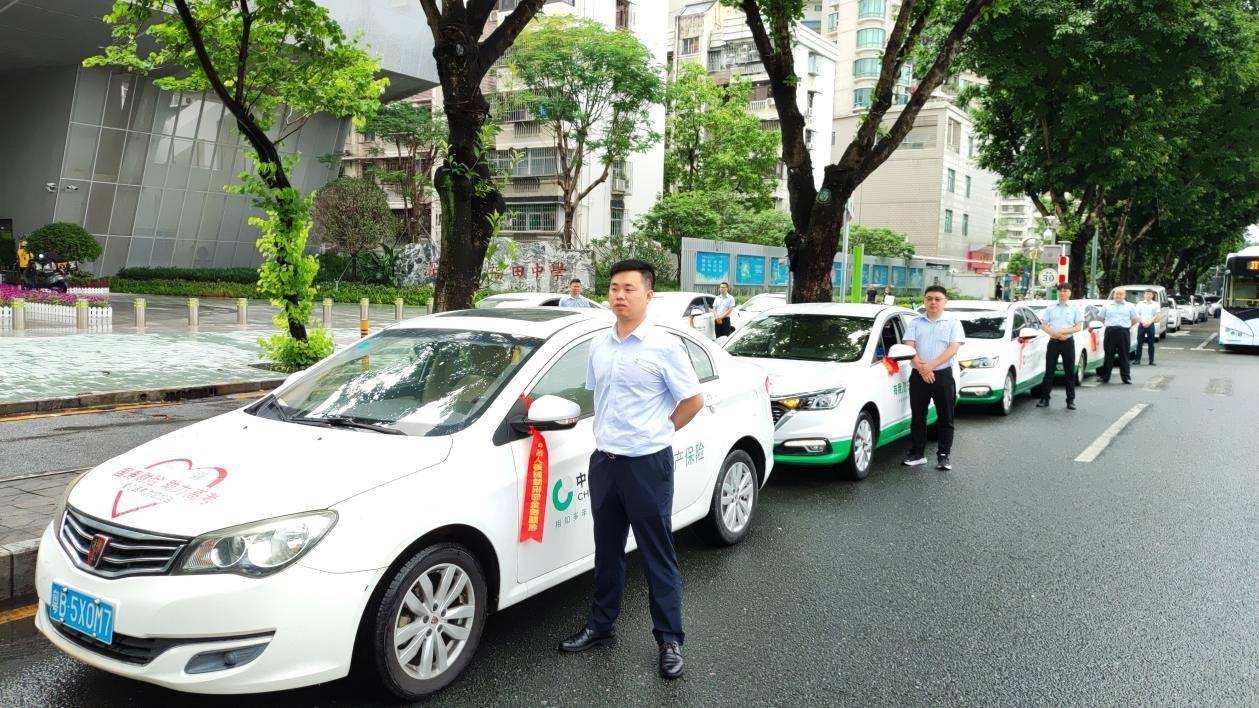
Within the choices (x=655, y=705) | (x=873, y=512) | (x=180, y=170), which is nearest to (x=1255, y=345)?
(x=873, y=512)

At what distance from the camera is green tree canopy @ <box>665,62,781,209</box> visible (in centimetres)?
4244

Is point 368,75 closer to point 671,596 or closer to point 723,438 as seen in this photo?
point 723,438

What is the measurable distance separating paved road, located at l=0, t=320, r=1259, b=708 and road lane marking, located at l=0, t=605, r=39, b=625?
0.14 meters

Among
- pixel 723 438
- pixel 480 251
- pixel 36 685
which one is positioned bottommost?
pixel 36 685

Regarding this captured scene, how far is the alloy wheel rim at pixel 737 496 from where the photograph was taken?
216 inches

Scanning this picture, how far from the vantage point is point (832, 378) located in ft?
24.4

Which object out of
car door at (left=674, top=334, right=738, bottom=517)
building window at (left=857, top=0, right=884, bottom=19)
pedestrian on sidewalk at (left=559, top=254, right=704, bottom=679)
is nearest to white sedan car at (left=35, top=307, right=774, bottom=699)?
pedestrian on sidewalk at (left=559, top=254, right=704, bottom=679)

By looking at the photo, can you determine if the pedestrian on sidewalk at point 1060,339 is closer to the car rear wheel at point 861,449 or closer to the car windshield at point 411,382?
the car rear wheel at point 861,449

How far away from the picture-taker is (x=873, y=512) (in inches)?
259

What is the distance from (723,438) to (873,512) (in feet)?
6.15

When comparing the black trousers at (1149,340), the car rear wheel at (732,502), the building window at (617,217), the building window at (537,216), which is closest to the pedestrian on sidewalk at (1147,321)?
the black trousers at (1149,340)

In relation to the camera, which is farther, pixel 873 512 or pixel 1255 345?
pixel 1255 345

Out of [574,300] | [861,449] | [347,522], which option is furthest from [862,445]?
[574,300]

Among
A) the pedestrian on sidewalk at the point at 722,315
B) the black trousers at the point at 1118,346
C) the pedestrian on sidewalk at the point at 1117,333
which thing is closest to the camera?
the pedestrian on sidewalk at the point at 1117,333
